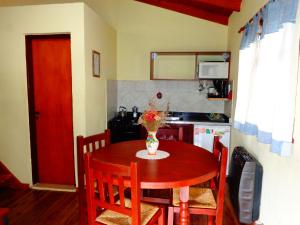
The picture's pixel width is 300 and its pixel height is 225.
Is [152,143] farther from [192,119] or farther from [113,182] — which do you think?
[192,119]

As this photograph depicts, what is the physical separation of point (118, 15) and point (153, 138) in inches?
117

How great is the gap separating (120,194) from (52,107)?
2.00 metres

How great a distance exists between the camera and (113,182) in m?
1.39

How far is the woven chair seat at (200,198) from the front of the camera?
5.53 feet

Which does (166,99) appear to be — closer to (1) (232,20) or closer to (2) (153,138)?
(1) (232,20)

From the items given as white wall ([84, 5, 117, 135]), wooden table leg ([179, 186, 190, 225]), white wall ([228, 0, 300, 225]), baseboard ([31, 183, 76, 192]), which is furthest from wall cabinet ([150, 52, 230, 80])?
wooden table leg ([179, 186, 190, 225])

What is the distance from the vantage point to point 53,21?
2.68 m

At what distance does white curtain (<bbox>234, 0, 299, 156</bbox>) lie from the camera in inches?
59.3

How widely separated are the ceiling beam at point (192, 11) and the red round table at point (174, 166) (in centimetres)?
252

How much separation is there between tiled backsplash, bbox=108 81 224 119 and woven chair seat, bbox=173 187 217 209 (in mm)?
2285

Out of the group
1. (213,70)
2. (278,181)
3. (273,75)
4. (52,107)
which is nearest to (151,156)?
(278,181)

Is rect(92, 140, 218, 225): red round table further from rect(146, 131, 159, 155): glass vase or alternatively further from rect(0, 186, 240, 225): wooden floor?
rect(0, 186, 240, 225): wooden floor

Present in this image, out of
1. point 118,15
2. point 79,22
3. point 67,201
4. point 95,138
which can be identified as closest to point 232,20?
point 118,15

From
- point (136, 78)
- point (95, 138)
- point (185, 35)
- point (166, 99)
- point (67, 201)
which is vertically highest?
point (185, 35)
